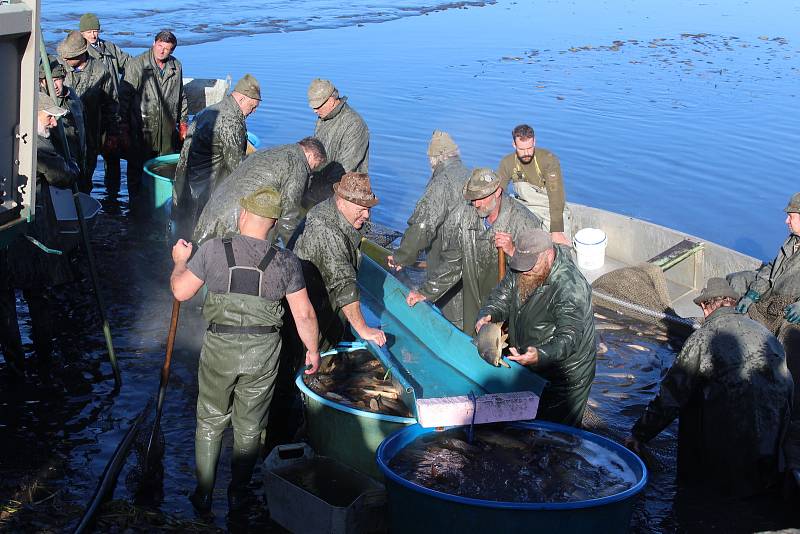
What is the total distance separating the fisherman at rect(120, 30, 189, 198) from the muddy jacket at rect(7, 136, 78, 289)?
19.1ft

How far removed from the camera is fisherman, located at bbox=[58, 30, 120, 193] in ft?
40.9

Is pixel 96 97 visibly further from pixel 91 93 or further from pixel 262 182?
pixel 262 182

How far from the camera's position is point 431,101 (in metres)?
23.7

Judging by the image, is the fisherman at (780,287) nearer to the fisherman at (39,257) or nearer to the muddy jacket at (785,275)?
the muddy jacket at (785,275)

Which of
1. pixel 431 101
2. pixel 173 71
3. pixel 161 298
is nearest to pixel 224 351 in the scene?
pixel 161 298

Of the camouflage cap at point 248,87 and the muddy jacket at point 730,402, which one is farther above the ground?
the camouflage cap at point 248,87

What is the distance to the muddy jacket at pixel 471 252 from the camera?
8.38m

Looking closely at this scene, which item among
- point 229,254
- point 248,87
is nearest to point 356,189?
point 229,254

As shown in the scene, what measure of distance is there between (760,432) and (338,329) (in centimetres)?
339

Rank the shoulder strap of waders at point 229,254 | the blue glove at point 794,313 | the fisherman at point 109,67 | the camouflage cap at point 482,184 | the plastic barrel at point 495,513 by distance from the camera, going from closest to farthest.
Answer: the plastic barrel at point 495,513 < the shoulder strap of waders at point 229,254 < the camouflage cap at point 482,184 < the blue glove at point 794,313 < the fisherman at point 109,67

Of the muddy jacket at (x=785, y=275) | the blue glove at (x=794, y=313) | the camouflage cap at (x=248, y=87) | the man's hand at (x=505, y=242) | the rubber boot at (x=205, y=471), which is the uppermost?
the camouflage cap at (x=248, y=87)

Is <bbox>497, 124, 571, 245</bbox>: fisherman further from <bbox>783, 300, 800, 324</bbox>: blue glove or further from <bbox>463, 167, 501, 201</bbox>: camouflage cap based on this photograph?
<bbox>783, 300, 800, 324</bbox>: blue glove

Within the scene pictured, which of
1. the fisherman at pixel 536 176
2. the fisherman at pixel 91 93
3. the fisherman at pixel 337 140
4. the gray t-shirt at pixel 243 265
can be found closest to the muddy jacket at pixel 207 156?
the fisherman at pixel 337 140

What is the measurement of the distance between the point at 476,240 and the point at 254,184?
2.12m
